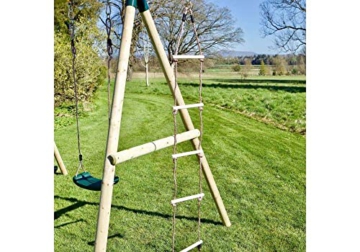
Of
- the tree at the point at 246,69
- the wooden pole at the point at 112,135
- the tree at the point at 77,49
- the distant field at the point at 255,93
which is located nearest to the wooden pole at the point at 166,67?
the wooden pole at the point at 112,135

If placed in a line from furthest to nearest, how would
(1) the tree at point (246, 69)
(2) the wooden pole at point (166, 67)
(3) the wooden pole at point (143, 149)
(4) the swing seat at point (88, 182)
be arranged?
(1) the tree at point (246, 69) → (4) the swing seat at point (88, 182) → (2) the wooden pole at point (166, 67) → (3) the wooden pole at point (143, 149)

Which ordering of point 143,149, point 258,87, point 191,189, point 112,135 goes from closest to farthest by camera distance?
point 112,135 < point 143,149 < point 191,189 < point 258,87

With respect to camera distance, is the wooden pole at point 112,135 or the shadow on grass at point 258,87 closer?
the wooden pole at point 112,135

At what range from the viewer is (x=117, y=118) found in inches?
72.5

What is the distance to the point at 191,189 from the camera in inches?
139

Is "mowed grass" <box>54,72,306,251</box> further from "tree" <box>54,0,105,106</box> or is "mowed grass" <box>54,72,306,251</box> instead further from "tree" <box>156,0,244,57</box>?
"tree" <box>156,0,244,57</box>

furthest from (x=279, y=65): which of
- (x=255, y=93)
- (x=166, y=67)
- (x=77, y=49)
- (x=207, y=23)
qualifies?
(x=166, y=67)

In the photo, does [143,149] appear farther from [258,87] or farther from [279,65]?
[258,87]

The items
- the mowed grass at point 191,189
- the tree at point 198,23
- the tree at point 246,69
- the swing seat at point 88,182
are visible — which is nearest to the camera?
the swing seat at point 88,182

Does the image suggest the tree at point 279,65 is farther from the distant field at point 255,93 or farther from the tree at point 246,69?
the tree at point 246,69

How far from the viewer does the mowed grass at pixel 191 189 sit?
104 inches
